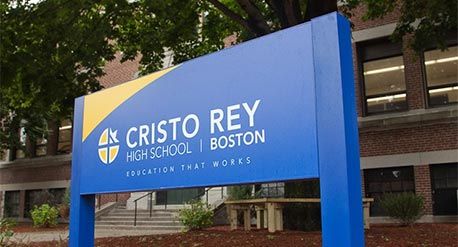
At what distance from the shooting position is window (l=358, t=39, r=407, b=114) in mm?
17500

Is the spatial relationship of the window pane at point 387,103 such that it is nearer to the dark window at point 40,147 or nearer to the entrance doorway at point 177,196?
the entrance doorway at point 177,196

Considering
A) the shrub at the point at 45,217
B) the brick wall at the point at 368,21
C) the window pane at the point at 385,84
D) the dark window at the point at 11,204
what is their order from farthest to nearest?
the dark window at the point at 11,204 → the shrub at the point at 45,217 → the window pane at the point at 385,84 → the brick wall at the point at 368,21

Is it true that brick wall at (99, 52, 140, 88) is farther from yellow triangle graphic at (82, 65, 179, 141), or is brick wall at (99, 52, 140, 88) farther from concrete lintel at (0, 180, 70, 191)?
yellow triangle graphic at (82, 65, 179, 141)

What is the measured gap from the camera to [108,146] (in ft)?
17.7

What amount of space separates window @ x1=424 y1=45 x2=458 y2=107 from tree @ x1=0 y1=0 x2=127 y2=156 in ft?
35.4

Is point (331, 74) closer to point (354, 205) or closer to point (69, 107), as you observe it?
point (354, 205)

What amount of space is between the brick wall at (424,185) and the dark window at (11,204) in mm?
21666

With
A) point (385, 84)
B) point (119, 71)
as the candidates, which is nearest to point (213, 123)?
point (385, 84)

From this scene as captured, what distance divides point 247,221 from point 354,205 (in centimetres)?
985

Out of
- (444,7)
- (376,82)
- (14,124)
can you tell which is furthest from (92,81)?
(14,124)

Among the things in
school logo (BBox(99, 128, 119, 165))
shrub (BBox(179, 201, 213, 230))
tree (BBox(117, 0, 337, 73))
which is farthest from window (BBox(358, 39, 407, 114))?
school logo (BBox(99, 128, 119, 165))

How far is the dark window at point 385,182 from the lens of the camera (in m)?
16.5

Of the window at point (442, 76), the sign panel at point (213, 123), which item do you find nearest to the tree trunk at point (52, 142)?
the window at point (442, 76)

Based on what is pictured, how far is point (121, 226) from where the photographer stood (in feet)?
57.8
